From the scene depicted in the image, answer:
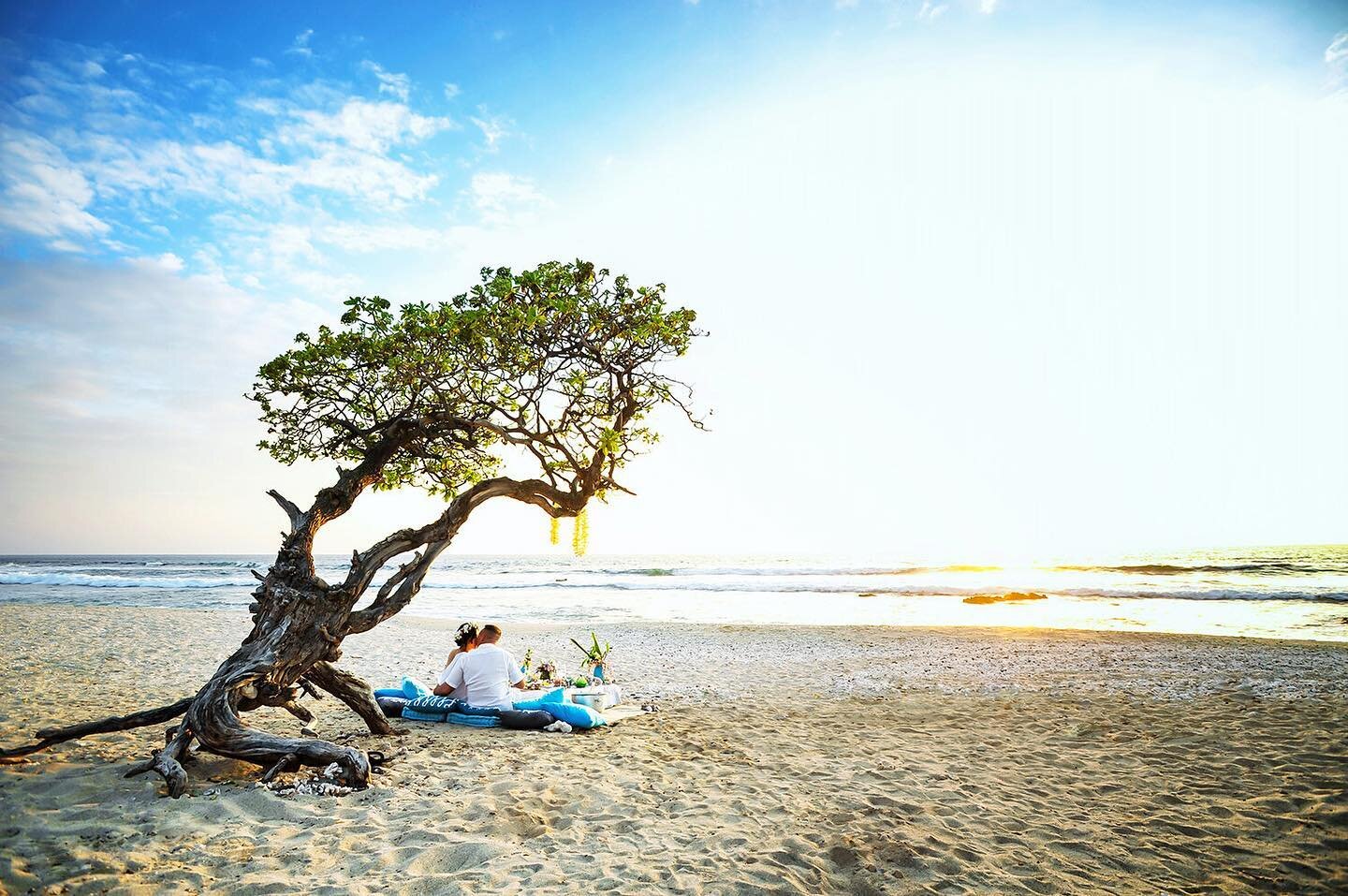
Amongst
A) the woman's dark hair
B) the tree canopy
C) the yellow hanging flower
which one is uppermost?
the tree canopy

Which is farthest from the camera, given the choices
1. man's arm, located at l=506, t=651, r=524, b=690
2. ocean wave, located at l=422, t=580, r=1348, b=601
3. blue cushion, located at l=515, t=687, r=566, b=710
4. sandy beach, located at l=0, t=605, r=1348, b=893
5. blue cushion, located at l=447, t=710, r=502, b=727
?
ocean wave, located at l=422, t=580, r=1348, b=601

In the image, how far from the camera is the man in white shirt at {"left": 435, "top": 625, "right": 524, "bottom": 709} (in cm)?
904

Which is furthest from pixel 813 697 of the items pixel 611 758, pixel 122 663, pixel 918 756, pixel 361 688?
pixel 122 663

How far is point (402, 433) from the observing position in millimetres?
7781

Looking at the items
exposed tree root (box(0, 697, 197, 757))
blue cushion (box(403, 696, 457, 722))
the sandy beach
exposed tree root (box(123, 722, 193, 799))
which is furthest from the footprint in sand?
blue cushion (box(403, 696, 457, 722))

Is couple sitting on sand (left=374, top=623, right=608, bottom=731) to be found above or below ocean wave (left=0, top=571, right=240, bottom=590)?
above

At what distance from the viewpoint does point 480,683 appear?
29.7 ft

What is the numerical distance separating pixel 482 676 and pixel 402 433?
3.58 metres

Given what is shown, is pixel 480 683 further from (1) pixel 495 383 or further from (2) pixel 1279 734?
(2) pixel 1279 734

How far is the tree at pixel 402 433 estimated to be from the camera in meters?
6.50

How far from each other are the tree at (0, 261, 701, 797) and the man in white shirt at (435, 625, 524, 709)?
4.51ft

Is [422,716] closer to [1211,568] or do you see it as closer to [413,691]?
[413,691]

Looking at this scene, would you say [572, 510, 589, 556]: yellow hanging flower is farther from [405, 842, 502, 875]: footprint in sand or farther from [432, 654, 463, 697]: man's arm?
[405, 842, 502, 875]: footprint in sand

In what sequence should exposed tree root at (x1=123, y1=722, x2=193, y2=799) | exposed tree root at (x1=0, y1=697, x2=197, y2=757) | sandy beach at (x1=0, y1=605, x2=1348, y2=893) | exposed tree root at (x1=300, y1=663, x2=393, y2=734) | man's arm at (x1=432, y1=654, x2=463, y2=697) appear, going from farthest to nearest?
man's arm at (x1=432, y1=654, x2=463, y2=697), exposed tree root at (x1=300, y1=663, x2=393, y2=734), exposed tree root at (x1=0, y1=697, x2=197, y2=757), exposed tree root at (x1=123, y1=722, x2=193, y2=799), sandy beach at (x1=0, y1=605, x2=1348, y2=893)
